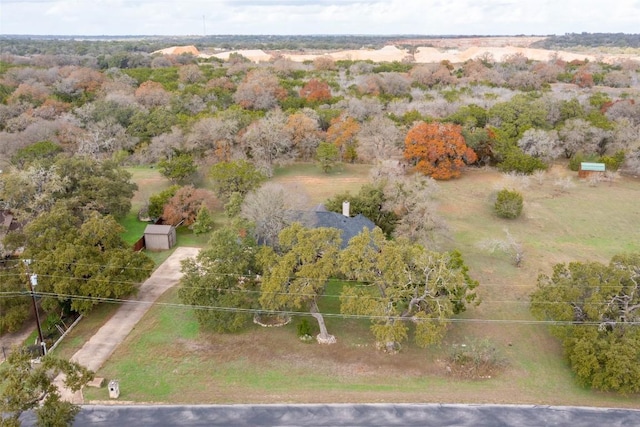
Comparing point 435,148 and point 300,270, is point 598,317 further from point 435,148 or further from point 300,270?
point 435,148

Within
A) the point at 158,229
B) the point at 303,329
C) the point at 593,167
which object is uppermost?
the point at 593,167

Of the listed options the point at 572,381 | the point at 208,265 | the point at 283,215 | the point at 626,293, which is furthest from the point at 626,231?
the point at 208,265

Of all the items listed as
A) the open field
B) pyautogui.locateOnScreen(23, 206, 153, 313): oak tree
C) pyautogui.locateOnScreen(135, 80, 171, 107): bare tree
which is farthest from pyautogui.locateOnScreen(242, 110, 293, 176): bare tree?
the open field

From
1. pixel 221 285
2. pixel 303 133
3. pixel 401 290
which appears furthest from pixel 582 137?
pixel 221 285

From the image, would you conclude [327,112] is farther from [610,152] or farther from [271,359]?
[271,359]

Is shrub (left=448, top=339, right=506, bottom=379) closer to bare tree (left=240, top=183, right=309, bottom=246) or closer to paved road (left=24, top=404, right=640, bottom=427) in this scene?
paved road (left=24, top=404, right=640, bottom=427)

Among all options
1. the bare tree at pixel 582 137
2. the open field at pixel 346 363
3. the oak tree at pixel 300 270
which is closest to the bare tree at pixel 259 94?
the bare tree at pixel 582 137
